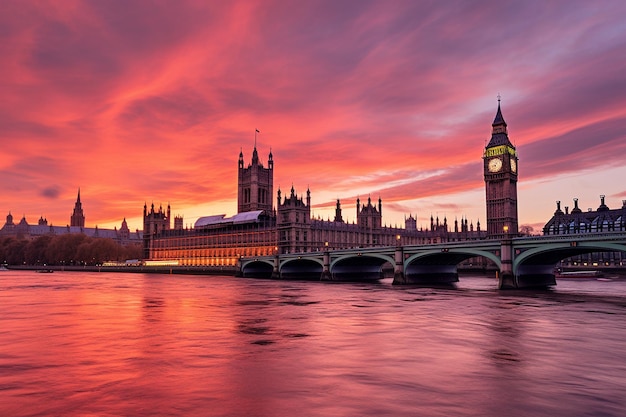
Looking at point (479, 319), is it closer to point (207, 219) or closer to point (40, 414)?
point (40, 414)

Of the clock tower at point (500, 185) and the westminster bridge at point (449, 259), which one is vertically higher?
the clock tower at point (500, 185)

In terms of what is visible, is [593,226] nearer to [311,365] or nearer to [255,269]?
[255,269]

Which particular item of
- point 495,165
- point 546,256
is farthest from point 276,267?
point 495,165

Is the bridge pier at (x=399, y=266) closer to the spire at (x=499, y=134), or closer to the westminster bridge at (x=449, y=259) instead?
the westminster bridge at (x=449, y=259)

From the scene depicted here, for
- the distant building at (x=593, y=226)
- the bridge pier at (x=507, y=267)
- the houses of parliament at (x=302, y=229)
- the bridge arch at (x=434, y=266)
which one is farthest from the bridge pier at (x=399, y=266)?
the distant building at (x=593, y=226)

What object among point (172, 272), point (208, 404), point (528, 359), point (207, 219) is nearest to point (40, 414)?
point (208, 404)

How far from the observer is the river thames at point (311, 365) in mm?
13797

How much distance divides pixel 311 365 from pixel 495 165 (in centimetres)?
17532

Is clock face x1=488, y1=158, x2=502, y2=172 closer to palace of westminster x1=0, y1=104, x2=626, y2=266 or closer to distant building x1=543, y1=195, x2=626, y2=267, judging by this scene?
palace of westminster x1=0, y1=104, x2=626, y2=266

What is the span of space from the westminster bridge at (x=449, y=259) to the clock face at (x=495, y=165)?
271 ft

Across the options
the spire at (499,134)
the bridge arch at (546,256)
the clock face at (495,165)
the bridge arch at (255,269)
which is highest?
the spire at (499,134)

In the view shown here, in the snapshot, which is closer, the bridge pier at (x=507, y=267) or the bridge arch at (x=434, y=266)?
the bridge pier at (x=507, y=267)

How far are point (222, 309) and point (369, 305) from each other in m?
13.7

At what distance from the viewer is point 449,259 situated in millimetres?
90625
